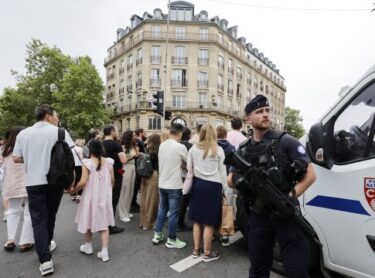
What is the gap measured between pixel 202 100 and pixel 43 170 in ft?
134

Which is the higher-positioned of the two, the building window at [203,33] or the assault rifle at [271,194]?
the building window at [203,33]

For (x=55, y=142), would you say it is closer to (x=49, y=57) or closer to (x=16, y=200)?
(x=16, y=200)

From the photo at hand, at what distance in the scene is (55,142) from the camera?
12.0 ft

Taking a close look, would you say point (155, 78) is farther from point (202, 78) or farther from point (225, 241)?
point (225, 241)

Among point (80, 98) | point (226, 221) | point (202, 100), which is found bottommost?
point (226, 221)

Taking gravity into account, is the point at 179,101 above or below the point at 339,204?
above

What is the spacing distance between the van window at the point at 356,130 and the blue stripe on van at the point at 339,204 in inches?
14.2

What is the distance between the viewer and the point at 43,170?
3.58 metres

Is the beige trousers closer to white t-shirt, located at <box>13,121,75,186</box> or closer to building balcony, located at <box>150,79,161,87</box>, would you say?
white t-shirt, located at <box>13,121,75,186</box>

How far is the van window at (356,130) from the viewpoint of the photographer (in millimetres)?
2553

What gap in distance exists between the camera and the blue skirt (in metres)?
4.02

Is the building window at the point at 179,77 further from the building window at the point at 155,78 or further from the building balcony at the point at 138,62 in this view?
the building balcony at the point at 138,62

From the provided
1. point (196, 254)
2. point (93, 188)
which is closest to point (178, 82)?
point (93, 188)

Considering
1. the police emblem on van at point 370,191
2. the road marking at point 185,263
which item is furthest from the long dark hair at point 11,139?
the police emblem on van at point 370,191
